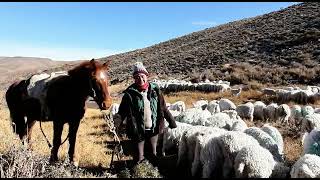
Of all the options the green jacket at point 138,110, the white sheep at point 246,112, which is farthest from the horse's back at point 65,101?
the white sheep at point 246,112

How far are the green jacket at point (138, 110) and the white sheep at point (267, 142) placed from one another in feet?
6.49

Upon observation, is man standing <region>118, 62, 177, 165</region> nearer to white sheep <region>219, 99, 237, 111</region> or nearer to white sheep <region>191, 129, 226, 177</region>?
white sheep <region>191, 129, 226, 177</region>

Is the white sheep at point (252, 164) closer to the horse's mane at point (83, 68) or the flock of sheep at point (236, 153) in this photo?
the flock of sheep at point (236, 153)

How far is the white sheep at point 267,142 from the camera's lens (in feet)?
29.7

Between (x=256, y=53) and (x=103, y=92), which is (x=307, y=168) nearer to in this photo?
(x=103, y=92)

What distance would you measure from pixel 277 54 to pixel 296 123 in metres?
29.6

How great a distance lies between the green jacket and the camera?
853 centimetres

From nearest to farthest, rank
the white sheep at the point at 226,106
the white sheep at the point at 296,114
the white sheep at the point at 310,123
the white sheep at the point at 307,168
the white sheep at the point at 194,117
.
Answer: the white sheep at the point at 307,168 < the white sheep at the point at 310,123 < the white sheep at the point at 194,117 < the white sheep at the point at 296,114 < the white sheep at the point at 226,106

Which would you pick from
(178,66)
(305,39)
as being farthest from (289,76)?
(178,66)

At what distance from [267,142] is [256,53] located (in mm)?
38661

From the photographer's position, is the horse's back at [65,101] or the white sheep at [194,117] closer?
the horse's back at [65,101]

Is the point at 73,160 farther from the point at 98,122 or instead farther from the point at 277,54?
the point at 277,54

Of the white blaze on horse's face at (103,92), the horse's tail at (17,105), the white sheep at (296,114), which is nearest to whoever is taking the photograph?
the white blaze on horse's face at (103,92)

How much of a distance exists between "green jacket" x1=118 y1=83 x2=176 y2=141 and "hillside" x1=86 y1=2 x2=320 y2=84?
26421 millimetres
